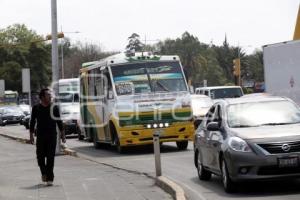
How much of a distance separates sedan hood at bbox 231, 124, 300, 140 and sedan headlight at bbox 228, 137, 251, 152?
8 centimetres

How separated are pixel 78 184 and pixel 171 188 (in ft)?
8.73

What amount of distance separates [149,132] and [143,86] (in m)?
1.43

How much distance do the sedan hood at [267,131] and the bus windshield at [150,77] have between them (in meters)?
10.2

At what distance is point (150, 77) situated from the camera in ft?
73.5

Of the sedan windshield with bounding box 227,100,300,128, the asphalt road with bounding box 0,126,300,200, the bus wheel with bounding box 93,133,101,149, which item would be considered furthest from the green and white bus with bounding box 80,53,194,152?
the sedan windshield with bounding box 227,100,300,128

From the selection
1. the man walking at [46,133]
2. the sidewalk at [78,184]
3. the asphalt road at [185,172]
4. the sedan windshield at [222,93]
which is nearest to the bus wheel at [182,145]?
the asphalt road at [185,172]

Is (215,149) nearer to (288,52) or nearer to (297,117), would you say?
(297,117)

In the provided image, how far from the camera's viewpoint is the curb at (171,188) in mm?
11308

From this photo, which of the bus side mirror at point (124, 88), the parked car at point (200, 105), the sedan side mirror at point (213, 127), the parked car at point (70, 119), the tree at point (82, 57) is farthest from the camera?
the tree at point (82, 57)

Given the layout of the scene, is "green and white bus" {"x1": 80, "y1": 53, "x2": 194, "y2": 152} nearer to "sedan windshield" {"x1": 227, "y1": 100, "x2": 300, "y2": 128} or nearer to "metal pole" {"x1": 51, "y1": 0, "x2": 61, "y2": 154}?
"metal pole" {"x1": 51, "y1": 0, "x2": 61, "y2": 154}

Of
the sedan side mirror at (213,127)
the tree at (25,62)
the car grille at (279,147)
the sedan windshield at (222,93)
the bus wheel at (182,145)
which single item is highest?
the tree at (25,62)

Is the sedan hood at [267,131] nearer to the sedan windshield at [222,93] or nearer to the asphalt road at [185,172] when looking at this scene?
the asphalt road at [185,172]

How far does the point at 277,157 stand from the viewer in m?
11.3

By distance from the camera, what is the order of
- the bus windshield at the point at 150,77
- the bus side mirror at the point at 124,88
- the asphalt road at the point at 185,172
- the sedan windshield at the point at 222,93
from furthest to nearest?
1. the sedan windshield at the point at 222,93
2. the bus windshield at the point at 150,77
3. the bus side mirror at the point at 124,88
4. the asphalt road at the point at 185,172
